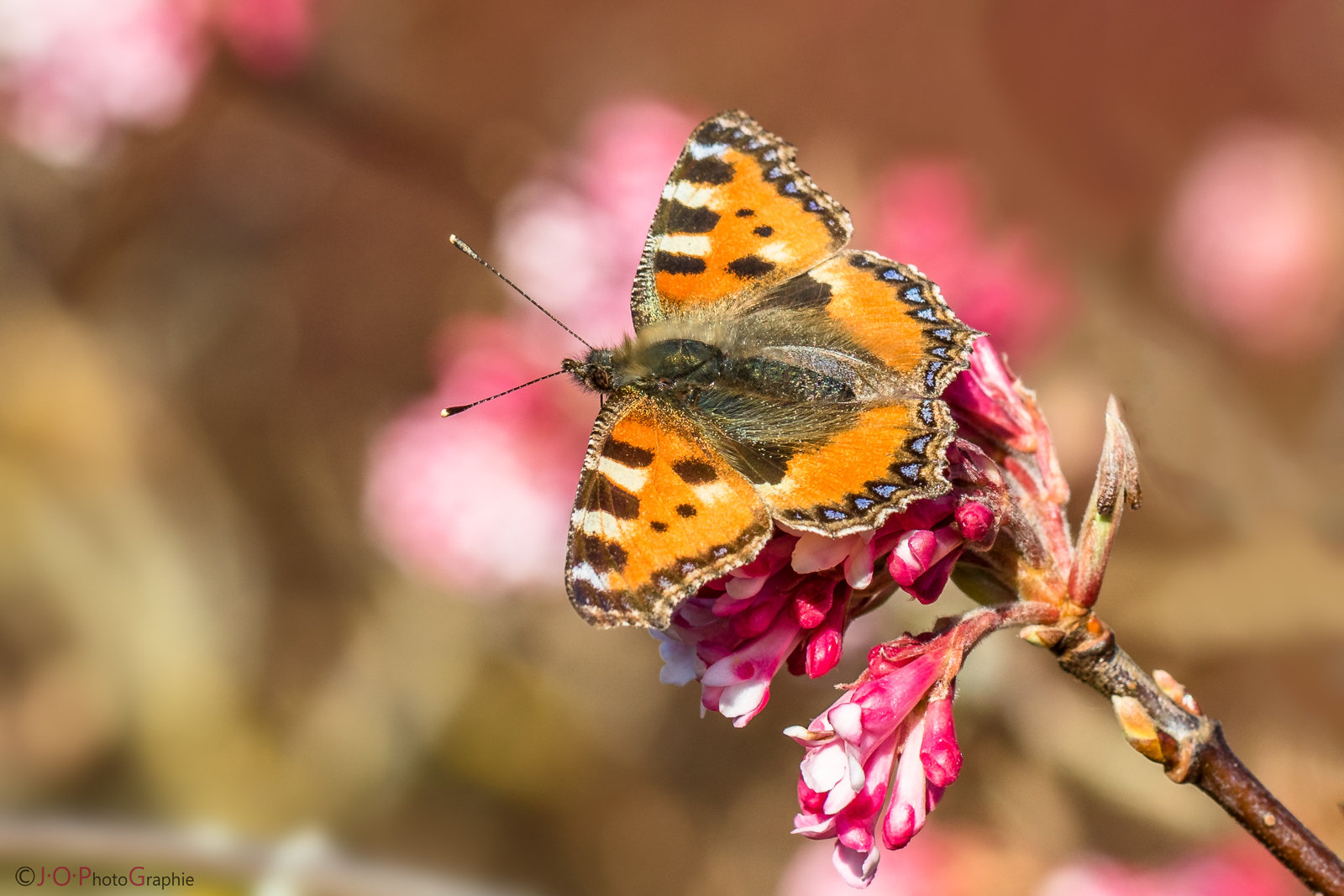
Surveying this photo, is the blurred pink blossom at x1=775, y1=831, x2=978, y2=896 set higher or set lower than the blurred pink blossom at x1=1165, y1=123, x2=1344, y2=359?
lower

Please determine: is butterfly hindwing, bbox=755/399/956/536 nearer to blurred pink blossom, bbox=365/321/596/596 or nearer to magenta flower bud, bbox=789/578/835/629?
magenta flower bud, bbox=789/578/835/629

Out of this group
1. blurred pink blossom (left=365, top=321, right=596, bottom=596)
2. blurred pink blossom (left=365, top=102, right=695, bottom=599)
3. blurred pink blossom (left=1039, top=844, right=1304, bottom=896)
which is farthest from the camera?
blurred pink blossom (left=365, top=321, right=596, bottom=596)

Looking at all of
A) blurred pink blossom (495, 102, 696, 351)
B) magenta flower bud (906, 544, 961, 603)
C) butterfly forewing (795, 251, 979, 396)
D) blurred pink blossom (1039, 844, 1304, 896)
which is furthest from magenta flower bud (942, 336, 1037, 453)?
blurred pink blossom (1039, 844, 1304, 896)

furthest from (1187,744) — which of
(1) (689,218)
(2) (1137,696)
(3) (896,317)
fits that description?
(1) (689,218)

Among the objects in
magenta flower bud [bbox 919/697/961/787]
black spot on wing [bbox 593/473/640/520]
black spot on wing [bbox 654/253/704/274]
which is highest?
black spot on wing [bbox 654/253/704/274]

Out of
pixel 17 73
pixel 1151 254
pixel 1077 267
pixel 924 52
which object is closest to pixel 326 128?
pixel 17 73

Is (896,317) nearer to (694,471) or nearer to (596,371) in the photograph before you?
(694,471)

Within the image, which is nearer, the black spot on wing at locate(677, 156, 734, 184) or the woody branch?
the woody branch
